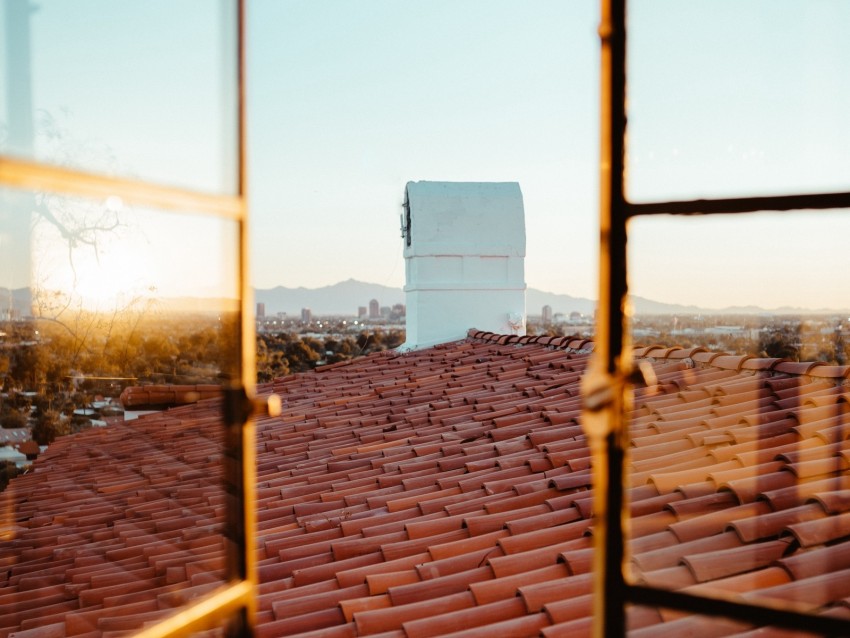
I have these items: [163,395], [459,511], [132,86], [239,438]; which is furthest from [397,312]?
[239,438]

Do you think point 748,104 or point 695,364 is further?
point 695,364

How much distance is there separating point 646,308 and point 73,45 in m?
1.60

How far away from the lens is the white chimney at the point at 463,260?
36.4 feet

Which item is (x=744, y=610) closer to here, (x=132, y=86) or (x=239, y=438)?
(x=239, y=438)

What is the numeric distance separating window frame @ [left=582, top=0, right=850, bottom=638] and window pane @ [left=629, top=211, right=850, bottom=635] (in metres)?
0.05

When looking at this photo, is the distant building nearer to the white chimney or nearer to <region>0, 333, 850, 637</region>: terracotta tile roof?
the white chimney

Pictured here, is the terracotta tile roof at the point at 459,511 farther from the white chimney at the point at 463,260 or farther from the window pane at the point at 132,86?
the white chimney at the point at 463,260

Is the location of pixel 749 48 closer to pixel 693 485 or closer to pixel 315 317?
pixel 693 485

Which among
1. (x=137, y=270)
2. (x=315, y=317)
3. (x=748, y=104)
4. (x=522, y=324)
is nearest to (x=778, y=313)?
(x=748, y=104)

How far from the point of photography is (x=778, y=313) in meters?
2.89

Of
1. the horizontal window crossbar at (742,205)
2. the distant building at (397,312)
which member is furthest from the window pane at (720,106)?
the distant building at (397,312)

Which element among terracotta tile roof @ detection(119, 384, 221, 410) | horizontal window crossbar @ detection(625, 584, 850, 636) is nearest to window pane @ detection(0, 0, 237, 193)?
terracotta tile roof @ detection(119, 384, 221, 410)

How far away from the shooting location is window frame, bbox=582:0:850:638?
1205 mm

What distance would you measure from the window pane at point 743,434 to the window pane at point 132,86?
2.97ft
